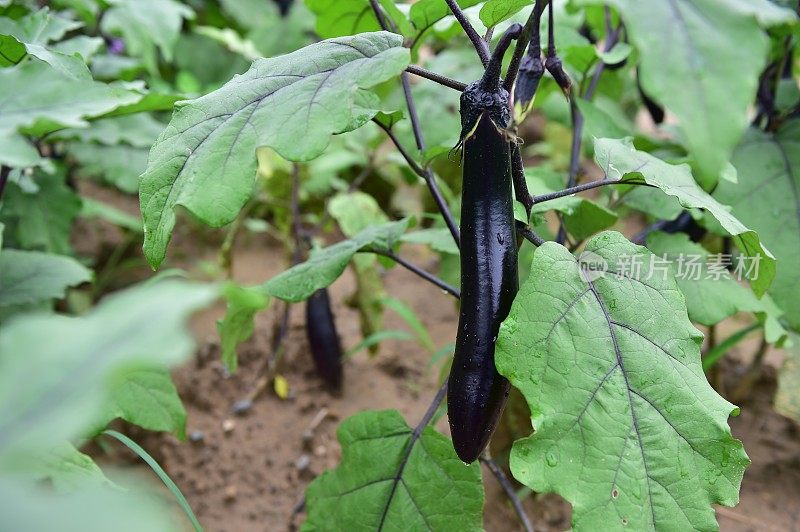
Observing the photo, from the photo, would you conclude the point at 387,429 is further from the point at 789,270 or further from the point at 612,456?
the point at 789,270

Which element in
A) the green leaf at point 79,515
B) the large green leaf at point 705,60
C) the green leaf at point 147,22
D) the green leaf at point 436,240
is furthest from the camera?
the green leaf at point 147,22

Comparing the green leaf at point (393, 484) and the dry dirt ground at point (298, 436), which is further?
the dry dirt ground at point (298, 436)

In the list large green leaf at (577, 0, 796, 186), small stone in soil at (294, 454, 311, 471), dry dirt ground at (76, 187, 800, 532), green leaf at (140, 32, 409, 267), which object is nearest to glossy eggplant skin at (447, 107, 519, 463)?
green leaf at (140, 32, 409, 267)

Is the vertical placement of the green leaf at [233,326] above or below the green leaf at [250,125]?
below

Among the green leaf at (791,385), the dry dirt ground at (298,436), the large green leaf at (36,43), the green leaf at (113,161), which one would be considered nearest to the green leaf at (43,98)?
the large green leaf at (36,43)

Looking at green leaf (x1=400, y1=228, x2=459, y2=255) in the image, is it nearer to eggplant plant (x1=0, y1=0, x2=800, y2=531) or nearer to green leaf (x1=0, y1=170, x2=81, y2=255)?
eggplant plant (x1=0, y1=0, x2=800, y2=531)

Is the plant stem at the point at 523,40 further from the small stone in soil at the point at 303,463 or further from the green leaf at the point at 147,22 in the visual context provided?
the green leaf at the point at 147,22

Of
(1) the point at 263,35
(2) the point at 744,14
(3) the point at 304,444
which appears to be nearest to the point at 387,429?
(3) the point at 304,444
